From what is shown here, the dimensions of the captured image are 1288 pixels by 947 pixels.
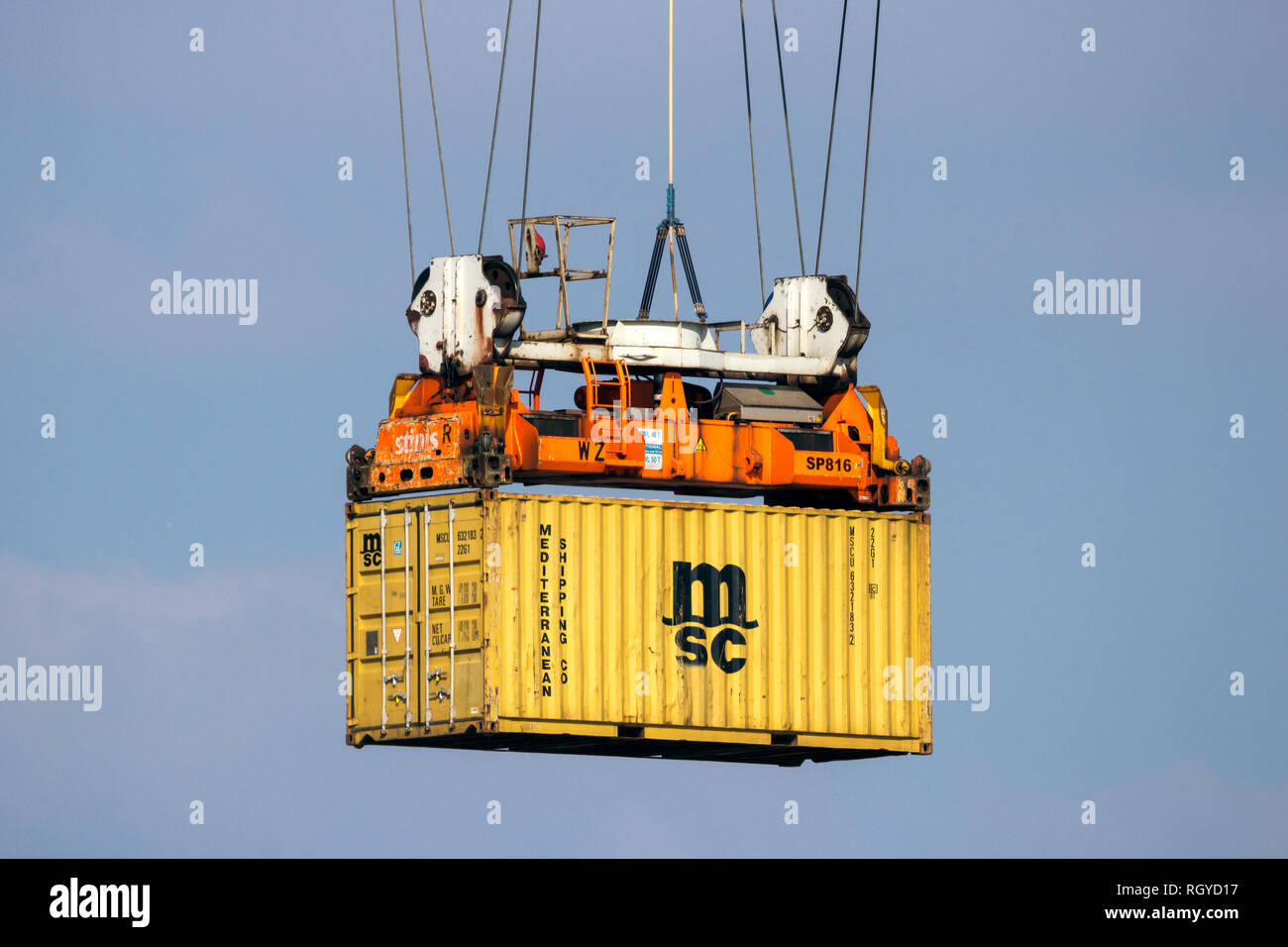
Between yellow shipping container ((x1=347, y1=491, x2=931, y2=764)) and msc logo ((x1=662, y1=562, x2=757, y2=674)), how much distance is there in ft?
0.10

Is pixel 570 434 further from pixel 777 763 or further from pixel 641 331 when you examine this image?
pixel 777 763

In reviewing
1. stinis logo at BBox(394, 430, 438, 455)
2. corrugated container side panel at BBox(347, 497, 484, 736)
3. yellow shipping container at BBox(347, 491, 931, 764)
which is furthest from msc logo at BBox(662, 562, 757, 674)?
stinis logo at BBox(394, 430, 438, 455)

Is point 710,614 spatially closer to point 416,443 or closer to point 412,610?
point 412,610

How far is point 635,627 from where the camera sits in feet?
183

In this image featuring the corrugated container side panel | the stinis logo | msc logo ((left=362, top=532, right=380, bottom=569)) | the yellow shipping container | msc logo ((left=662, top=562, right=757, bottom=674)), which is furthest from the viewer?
msc logo ((left=662, top=562, right=757, bottom=674))

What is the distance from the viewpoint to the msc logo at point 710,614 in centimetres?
5625

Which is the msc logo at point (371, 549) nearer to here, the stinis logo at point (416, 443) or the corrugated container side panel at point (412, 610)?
the corrugated container side panel at point (412, 610)

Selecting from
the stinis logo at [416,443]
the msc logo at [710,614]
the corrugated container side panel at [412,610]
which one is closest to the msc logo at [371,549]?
the corrugated container side panel at [412,610]

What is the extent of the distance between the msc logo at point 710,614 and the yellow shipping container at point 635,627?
0.03 m

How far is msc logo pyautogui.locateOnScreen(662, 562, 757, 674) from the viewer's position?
56.2 metres

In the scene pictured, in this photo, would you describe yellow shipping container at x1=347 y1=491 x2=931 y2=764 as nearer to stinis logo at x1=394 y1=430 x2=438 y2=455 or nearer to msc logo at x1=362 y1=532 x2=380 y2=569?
msc logo at x1=362 y1=532 x2=380 y2=569

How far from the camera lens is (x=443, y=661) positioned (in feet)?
179

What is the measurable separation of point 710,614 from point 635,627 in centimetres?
142

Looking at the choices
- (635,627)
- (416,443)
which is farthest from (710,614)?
(416,443)
